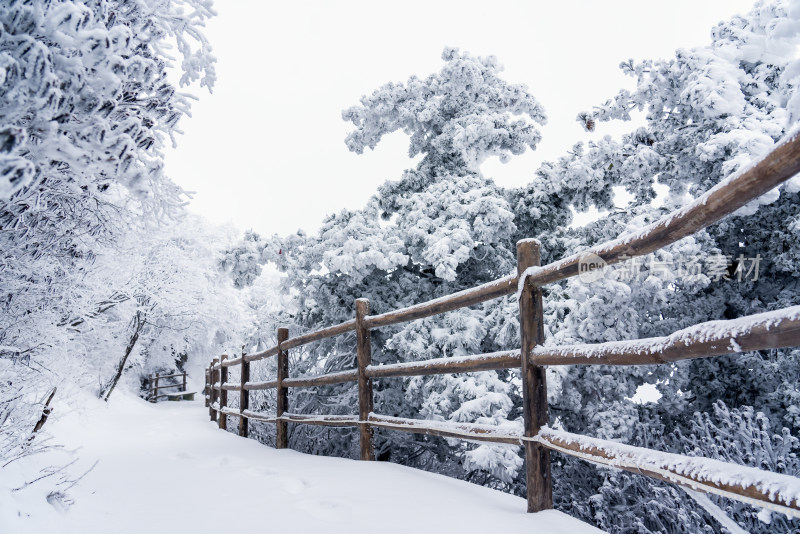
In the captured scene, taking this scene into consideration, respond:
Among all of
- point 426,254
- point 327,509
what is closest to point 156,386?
point 426,254

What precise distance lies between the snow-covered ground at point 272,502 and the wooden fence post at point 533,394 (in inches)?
4.6

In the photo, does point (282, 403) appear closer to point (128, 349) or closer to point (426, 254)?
point (426, 254)

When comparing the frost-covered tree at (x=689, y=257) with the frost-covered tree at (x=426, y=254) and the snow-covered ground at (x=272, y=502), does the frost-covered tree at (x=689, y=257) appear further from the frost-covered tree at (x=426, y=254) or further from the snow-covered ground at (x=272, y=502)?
the snow-covered ground at (x=272, y=502)

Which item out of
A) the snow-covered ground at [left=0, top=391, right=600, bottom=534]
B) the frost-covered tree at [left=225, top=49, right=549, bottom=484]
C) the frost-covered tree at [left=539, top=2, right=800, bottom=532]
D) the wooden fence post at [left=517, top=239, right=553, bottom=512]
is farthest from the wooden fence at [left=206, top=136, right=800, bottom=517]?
the frost-covered tree at [left=539, top=2, right=800, bottom=532]

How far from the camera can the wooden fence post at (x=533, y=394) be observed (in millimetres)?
2650

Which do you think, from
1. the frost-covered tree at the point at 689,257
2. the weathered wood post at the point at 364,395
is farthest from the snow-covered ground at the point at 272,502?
the frost-covered tree at the point at 689,257

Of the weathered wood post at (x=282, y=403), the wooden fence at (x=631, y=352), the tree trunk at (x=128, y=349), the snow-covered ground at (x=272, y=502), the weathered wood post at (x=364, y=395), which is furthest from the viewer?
the tree trunk at (x=128, y=349)

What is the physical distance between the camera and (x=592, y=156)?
22.5 feet

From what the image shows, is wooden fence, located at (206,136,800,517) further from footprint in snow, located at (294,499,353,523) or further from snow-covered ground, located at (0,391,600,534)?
footprint in snow, located at (294,499,353,523)

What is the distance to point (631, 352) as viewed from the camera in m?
2.01

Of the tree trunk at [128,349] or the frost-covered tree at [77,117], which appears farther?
the tree trunk at [128,349]

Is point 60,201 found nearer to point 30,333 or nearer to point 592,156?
point 30,333

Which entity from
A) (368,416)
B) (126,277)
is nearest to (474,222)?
(368,416)

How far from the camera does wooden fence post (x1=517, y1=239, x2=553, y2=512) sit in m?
2.65
